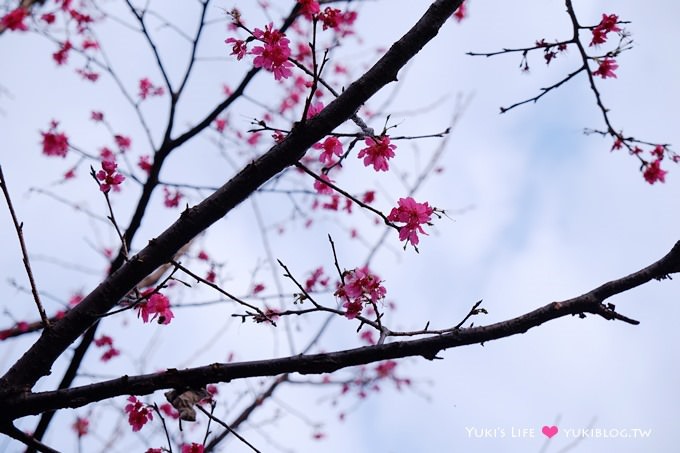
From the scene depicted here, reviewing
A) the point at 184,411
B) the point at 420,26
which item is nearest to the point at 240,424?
the point at 184,411

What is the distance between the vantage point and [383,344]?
2326 mm

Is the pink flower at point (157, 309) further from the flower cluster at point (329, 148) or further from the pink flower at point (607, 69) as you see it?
the pink flower at point (607, 69)

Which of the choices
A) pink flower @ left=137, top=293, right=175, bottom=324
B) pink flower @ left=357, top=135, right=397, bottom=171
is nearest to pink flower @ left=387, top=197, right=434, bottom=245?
pink flower @ left=357, top=135, right=397, bottom=171

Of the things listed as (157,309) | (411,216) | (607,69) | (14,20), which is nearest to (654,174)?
(607,69)

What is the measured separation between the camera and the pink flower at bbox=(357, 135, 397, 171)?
342cm

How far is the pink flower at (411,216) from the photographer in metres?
3.16

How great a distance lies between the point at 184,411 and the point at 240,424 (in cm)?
461

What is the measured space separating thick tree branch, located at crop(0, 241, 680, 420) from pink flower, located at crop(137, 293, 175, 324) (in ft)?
3.37

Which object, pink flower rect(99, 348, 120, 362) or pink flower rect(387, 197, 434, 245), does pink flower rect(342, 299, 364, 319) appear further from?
pink flower rect(99, 348, 120, 362)

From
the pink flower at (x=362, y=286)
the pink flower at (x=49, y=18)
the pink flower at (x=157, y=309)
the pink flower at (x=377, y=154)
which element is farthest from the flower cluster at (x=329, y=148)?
the pink flower at (x=49, y=18)

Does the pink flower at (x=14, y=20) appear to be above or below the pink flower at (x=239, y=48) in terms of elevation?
above

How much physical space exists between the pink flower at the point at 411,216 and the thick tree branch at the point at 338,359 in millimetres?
949

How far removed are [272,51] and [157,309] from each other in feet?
6.64

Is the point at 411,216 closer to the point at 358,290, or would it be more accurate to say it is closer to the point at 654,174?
the point at 358,290
